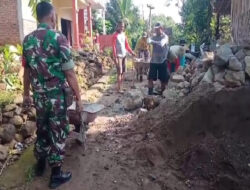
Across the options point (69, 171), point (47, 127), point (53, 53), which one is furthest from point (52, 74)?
point (69, 171)

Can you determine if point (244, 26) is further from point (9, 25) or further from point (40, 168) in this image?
point (9, 25)

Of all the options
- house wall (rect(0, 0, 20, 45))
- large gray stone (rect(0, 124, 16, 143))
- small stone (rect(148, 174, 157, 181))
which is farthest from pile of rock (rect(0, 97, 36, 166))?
house wall (rect(0, 0, 20, 45))

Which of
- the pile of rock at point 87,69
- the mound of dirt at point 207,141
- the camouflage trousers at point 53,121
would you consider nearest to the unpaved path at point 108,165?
the mound of dirt at point 207,141

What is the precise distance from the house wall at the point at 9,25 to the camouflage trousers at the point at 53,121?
24.5 ft

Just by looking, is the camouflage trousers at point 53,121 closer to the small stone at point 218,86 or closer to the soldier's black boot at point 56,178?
the soldier's black boot at point 56,178

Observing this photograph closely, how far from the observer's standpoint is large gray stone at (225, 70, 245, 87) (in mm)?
4481

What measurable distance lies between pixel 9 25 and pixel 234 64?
7.78 metres

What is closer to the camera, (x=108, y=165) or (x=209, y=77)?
(x=108, y=165)

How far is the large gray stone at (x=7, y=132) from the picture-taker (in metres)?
4.30

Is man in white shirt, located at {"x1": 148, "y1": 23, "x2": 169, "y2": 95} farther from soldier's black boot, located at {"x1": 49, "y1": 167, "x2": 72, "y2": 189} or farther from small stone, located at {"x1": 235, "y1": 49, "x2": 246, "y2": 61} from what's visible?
soldier's black boot, located at {"x1": 49, "y1": 167, "x2": 72, "y2": 189}

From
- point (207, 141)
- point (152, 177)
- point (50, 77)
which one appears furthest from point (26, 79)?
point (207, 141)

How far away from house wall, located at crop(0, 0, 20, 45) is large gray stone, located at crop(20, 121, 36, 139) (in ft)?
20.3

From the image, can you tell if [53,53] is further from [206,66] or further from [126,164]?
[206,66]

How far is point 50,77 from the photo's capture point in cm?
331
